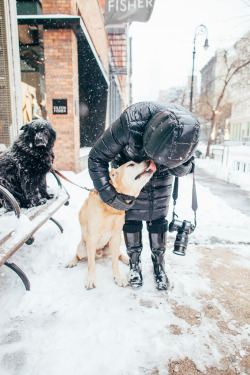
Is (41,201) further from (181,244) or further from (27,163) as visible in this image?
(181,244)

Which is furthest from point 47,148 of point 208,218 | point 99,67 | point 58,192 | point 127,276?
point 99,67

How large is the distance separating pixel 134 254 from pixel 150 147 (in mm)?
1133

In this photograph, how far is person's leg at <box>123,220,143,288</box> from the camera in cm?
215

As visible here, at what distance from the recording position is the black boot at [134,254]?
7.06 feet

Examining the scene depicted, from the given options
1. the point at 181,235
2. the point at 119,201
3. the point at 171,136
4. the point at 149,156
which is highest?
the point at 171,136

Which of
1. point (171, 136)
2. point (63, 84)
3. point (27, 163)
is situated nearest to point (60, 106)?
point (63, 84)

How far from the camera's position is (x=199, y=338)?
1593mm

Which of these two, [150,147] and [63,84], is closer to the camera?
[150,147]

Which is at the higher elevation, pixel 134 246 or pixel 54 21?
pixel 54 21

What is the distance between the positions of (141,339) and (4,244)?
1.16m

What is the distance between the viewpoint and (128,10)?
6605 millimetres

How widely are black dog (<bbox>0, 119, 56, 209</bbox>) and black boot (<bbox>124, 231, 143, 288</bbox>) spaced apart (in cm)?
125

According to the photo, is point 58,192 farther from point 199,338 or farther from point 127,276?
point 199,338

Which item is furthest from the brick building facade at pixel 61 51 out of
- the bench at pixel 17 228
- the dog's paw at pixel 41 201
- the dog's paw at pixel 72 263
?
the dog's paw at pixel 72 263
